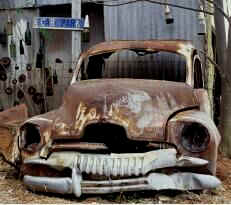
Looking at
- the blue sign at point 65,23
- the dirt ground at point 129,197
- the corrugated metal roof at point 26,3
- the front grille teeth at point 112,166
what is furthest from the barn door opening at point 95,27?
the front grille teeth at point 112,166

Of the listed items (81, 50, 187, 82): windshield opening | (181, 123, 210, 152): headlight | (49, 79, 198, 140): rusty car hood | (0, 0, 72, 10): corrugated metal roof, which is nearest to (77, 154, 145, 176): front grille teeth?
(49, 79, 198, 140): rusty car hood

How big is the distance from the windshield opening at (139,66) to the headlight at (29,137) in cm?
164

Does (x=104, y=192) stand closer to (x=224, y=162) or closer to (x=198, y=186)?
(x=198, y=186)

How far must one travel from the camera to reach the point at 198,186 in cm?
419

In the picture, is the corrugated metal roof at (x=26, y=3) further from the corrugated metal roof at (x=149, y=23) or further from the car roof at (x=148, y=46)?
the car roof at (x=148, y=46)

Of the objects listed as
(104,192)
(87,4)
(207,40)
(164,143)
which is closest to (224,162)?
(164,143)

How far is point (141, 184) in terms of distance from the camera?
4.10 meters

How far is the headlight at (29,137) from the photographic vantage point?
15.4 feet

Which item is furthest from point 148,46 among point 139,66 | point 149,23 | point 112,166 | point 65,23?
point 149,23

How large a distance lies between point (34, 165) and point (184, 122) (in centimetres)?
157

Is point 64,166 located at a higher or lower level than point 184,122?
lower

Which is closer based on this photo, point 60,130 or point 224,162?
point 60,130

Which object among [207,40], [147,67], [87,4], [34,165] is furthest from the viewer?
[87,4]

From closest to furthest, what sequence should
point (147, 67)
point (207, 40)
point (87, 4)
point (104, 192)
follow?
point (104, 192) → point (147, 67) → point (207, 40) → point (87, 4)
